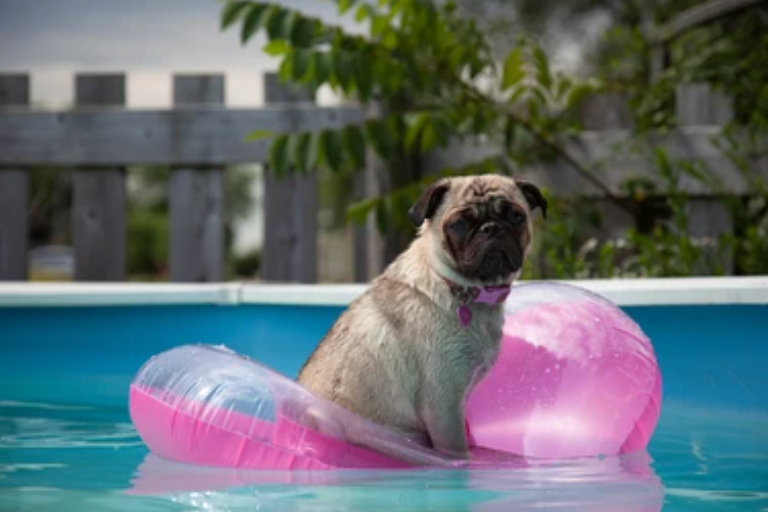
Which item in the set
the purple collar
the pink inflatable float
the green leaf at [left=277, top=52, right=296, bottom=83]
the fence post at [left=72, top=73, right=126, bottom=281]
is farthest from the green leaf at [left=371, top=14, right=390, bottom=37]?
the purple collar

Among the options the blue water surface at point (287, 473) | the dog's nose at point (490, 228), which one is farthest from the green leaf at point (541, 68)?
the dog's nose at point (490, 228)

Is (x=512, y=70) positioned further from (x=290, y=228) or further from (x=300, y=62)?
(x=290, y=228)

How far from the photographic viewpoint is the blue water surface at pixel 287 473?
3.57 meters

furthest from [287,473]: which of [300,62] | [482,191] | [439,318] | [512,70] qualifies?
[512,70]

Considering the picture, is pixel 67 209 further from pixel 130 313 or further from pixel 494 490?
pixel 494 490

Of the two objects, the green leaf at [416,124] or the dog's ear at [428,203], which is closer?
the dog's ear at [428,203]

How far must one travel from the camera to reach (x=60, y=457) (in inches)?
176

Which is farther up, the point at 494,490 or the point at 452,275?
the point at 452,275

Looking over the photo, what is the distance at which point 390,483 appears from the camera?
379cm

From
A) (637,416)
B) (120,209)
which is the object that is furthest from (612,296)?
(120,209)

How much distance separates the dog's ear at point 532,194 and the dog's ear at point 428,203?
0.27 meters

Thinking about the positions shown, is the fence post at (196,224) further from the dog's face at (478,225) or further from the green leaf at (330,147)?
the dog's face at (478,225)

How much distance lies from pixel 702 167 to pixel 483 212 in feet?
14.4

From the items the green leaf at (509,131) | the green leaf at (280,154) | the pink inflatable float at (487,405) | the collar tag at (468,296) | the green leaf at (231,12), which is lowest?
the pink inflatable float at (487,405)
